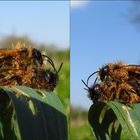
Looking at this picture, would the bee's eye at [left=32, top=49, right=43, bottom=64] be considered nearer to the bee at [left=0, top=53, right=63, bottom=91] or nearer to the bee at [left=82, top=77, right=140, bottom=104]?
the bee at [left=0, top=53, right=63, bottom=91]

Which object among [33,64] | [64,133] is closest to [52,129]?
[64,133]

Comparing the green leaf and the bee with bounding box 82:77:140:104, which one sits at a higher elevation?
the bee with bounding box 82:77:140:104

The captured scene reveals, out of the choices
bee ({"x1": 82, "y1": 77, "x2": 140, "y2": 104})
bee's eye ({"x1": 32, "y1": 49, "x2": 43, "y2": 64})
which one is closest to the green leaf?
bee ({"x1": 82, "y1": 77, "x2": 140, "y2": 104})

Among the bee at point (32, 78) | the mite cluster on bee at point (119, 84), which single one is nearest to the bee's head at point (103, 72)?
the mite cluster on bee at point (119, 84)

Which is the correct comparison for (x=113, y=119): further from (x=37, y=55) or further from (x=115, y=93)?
(x=37, y=55)

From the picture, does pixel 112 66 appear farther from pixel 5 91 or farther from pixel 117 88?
pixel 5 91

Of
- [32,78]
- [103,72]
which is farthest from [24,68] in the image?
[103,72]
